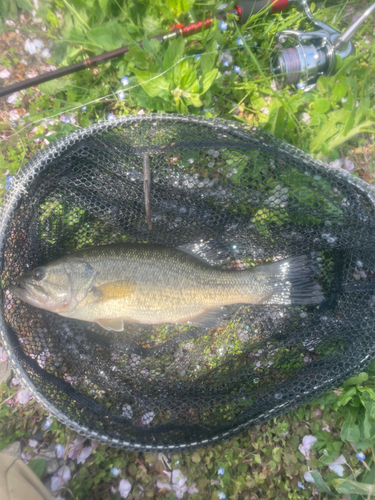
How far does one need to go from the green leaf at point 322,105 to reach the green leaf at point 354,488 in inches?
124

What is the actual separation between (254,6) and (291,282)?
2.62 metres

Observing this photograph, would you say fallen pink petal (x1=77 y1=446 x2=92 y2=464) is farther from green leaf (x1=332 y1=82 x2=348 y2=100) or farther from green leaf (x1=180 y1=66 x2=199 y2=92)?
green leaf (x1=332 y1=82 x2=348 y2=100)

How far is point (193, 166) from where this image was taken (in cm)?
229

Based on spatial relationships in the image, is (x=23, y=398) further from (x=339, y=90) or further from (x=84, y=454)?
(x=339, y=90)

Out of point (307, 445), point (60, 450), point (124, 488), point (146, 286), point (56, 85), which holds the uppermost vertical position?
point (56, 85)

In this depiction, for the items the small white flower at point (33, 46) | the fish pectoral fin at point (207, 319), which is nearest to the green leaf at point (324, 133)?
the fish pectoral fin at point (207, 319)

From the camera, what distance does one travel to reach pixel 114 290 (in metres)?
2.27

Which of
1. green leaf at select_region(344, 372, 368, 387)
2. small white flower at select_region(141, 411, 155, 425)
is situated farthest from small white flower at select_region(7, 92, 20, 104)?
green leaf at select_region(344, 372, 368, 387)

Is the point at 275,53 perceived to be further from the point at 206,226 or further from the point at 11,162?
the point at 11,162

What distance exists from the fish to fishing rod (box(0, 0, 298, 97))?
1437 millimetres

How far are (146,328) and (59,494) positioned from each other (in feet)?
4.85

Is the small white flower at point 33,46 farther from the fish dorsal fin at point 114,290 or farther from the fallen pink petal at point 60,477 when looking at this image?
the fallen pink petal at point 60,477

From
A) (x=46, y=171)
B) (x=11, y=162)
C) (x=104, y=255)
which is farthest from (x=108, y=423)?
(x=11, y=162)

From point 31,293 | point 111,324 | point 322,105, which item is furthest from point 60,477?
point 322,105
